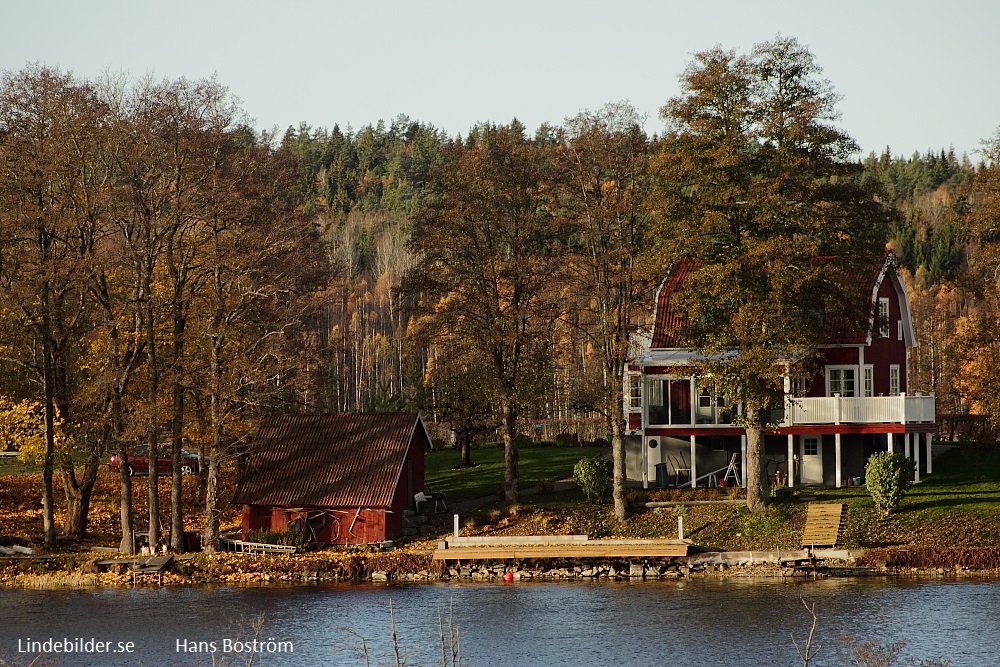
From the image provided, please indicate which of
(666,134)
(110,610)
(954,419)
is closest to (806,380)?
(666,134)

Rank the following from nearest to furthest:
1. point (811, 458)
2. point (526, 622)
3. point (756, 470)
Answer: point (526, 622) → point (756, 470) → point (811, 458)

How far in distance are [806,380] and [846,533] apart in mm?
7956

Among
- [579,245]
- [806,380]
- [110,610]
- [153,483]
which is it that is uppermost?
[579,245]

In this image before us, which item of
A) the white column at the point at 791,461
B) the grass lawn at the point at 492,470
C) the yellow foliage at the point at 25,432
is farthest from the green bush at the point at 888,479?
the yellow foliage at the point at 25,432

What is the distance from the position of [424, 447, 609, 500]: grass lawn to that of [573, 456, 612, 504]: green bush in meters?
5.89

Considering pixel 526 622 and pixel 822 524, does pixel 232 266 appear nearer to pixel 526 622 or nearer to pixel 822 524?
pixel 526 622

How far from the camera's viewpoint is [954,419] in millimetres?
61656

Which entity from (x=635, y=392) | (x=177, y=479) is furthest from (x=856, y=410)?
(x=177, y=479)

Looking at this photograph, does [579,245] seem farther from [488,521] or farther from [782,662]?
[782,662]

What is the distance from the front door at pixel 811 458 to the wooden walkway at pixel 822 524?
507cm

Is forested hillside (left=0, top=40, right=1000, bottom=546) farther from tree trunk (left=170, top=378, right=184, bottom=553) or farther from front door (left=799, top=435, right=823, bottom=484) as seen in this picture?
front door (left=799, top=435, right=823, bottom=484)

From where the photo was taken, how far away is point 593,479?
47.0 m

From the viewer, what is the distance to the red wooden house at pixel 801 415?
159ft

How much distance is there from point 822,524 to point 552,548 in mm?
9448
